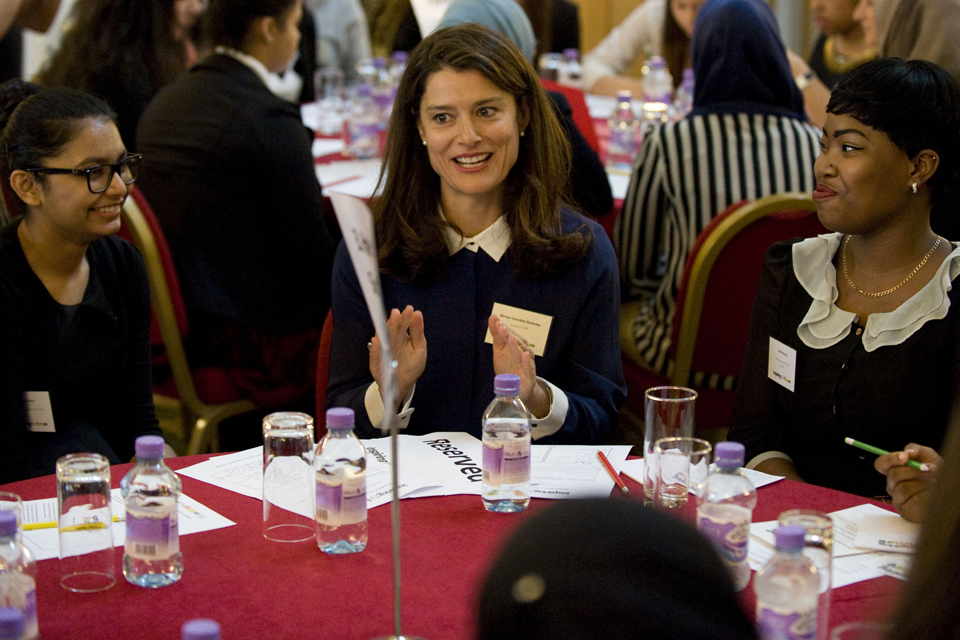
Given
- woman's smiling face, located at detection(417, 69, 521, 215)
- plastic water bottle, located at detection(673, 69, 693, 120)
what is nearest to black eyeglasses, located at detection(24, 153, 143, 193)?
woman's smiling face, located at detection(417, 69, 521, 215)

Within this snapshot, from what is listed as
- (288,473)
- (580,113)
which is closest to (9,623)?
(288,473)

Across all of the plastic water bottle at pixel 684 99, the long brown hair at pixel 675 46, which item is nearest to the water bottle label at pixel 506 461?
the plastic water bottle at pixel 684 99

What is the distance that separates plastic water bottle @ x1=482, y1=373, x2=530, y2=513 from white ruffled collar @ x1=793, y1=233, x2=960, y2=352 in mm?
733

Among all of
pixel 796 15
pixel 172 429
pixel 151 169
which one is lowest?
pixel 172 429

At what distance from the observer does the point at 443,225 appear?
→ 228cm

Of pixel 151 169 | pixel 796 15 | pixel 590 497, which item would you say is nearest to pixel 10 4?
pixel 151 169

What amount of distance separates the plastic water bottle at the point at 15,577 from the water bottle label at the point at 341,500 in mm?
391

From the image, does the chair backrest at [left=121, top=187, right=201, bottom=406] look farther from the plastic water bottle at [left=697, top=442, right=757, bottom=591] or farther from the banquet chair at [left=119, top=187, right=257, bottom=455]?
the plastic water bottle at [left=697, top=442, right=757, bottom=591]

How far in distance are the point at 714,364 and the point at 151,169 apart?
1.91 meters

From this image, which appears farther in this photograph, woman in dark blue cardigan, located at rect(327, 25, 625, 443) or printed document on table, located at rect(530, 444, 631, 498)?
woman in dark blue cardigan, located at rect(327, 25, 625, 443)

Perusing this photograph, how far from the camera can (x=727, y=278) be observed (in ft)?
9.09

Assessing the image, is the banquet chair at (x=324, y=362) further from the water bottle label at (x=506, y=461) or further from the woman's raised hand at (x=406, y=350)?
the water bottle label at (x=506, y=461)

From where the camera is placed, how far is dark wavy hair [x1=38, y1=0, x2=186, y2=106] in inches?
159

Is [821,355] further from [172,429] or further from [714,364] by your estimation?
[172,429]
